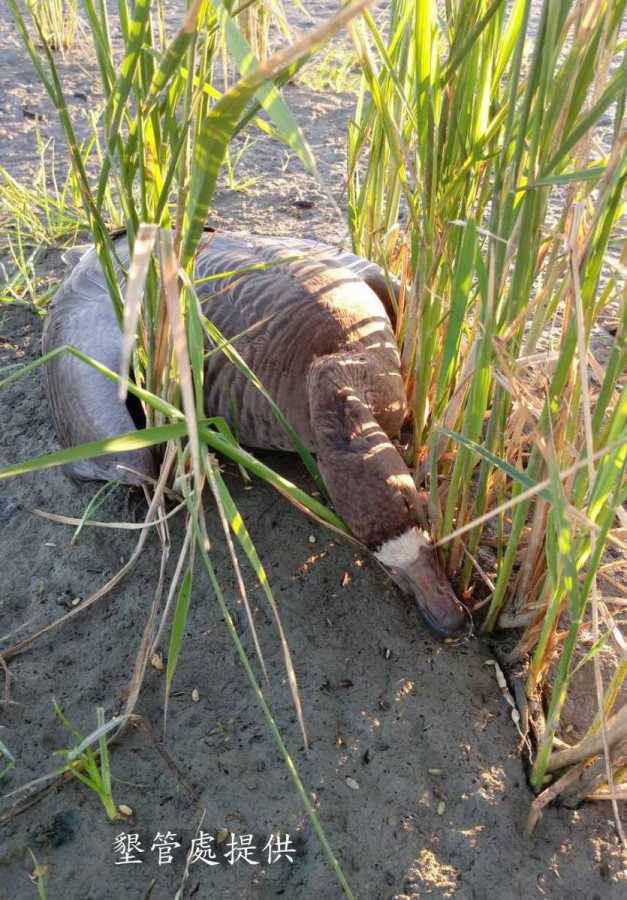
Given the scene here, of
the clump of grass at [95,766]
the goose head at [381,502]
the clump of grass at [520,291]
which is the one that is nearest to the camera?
the clump of grass at [520,291]

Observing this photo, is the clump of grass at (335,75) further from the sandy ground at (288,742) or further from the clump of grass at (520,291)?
the sandy ground at (288,742)

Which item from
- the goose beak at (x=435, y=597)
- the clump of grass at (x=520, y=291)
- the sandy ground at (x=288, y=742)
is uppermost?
the clump of grass at (x=520, y=291)

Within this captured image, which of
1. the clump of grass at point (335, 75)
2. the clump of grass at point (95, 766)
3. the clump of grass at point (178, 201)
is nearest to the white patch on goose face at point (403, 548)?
the clump of grass at point (178, 201)

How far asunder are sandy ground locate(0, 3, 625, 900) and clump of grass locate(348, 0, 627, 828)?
162mm

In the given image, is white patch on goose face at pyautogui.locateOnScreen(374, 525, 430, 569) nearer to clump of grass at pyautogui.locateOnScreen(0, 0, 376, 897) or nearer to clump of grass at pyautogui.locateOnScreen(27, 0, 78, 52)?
clump of grass at pyautogui.locateOnScreen(0, 0, 376, 897)

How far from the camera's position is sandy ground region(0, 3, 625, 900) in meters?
1.70

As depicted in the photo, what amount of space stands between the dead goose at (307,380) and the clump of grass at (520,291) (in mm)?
111

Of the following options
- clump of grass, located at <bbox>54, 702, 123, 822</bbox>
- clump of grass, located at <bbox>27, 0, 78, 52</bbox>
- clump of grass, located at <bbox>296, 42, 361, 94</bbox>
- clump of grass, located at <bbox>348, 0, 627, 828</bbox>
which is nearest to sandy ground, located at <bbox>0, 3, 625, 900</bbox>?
clump of grass, located at <bbox>54, 702, 123, 822</bbox>

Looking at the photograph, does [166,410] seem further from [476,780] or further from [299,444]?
[476,780]

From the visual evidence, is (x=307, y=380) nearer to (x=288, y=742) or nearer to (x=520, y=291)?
(x=520, y=291)

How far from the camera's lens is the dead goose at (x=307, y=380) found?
1.99m

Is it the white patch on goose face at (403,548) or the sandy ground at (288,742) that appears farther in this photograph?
the white patch on goose face at (403,548)

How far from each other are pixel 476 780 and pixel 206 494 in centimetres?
112

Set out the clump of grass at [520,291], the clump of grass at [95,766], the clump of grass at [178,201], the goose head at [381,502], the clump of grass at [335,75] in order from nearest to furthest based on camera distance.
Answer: the clump of grass at [178,201], the clump of grass at [520,291], the clump of grass at [95,766], the goose head at [381,502], the clump of grass at [335,75]
